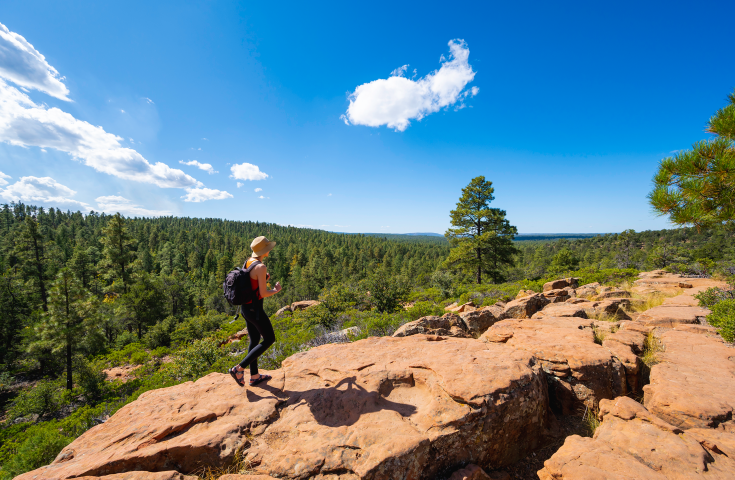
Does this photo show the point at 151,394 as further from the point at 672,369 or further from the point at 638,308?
the point at 638,308

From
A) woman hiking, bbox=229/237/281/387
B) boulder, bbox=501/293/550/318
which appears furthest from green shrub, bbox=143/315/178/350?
boulder, bbox=501/293/550/318

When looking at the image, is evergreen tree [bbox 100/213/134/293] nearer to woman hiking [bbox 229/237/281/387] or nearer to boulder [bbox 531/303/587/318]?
woman hiking [bbox 229/237/281/387]

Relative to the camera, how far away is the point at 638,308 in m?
8.76

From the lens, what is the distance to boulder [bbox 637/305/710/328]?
6711mm

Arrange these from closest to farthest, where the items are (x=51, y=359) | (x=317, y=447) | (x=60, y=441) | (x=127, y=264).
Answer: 1. (x=317, y=447)
2. (x=60, y=441)
3. (x=51, y=359)
4. (x=127, y=264)

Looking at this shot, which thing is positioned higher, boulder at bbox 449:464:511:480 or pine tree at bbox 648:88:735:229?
pine tree at bbox 648:88:735:229

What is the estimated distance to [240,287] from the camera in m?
3.82

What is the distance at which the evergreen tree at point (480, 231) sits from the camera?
19.0m

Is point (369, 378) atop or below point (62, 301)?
atop

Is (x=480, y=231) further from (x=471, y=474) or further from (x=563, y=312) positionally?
(x=471, y=474)

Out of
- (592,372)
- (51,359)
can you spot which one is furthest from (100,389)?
(592,372)

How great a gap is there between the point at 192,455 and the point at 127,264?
36993 mm

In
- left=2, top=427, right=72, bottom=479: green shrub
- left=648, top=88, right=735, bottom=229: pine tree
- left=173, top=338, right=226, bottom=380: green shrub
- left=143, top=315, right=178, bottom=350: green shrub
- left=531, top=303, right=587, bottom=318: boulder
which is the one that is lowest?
left=143, top=315, right=178, bottom=350: green shrub

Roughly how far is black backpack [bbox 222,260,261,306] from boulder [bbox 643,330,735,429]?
5837 mm
